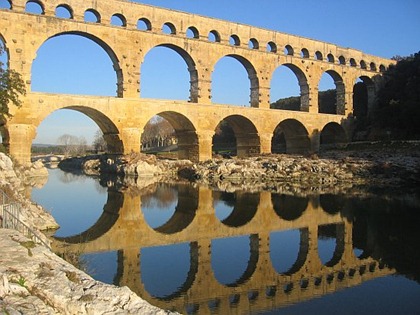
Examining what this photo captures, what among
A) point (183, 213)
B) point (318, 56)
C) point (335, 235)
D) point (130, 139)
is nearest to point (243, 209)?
point (183, 213)

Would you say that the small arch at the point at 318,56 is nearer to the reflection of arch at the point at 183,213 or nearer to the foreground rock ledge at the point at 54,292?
the reflection of arch at the point at 183,213

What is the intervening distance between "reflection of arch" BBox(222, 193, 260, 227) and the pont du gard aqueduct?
1145 cm

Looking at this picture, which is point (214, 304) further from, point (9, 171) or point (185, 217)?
point (9, 171)

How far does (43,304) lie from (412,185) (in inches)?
876

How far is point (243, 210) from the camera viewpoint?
47.2 feet

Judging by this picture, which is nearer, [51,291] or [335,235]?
[51,291]

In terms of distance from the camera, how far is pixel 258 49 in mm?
32031

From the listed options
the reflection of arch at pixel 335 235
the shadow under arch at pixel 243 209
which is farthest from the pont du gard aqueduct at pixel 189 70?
the reflection of arch at pixel 335 235

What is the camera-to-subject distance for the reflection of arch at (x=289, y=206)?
1344cm

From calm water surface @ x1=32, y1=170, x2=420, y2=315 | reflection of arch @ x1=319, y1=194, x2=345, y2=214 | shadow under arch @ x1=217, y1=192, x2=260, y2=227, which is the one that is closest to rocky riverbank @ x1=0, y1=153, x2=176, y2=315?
calm water surface @ x1=32, y1=170, x2=420, y2=315

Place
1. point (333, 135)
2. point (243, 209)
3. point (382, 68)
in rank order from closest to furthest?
point (243, 209)
point (333, 135)
point (382, 68)

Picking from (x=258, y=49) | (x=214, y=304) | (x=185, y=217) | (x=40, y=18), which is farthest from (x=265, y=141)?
(x=214, y=304)

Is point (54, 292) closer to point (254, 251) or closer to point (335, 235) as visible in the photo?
point (254, 251)

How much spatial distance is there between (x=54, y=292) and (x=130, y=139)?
907 inches
